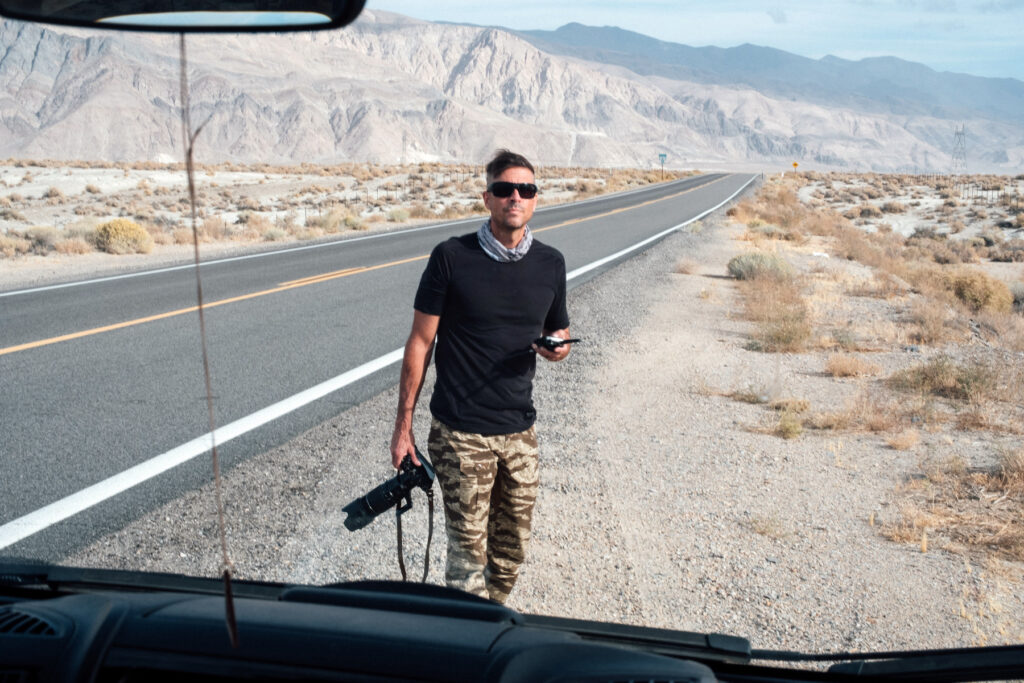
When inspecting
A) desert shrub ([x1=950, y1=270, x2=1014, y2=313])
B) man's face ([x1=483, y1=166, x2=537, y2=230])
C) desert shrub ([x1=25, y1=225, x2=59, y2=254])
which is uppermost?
man's face ([x1=483, y1=166, x2=537, y2=230])

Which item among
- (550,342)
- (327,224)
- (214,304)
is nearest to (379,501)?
(550,342)

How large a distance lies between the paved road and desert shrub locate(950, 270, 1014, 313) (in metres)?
6.07

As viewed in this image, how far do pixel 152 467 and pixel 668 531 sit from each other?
303 cm

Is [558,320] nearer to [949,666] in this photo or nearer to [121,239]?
[949,666]

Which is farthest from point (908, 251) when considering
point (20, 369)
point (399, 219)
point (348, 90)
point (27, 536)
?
point (348, 90)

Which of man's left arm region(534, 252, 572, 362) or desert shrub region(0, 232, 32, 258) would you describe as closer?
man's left arm region(534, 252, 572, 362)

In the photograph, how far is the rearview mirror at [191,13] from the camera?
154 cm

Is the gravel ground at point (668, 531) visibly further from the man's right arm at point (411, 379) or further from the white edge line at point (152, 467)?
the man's right arm at point (411, 379)

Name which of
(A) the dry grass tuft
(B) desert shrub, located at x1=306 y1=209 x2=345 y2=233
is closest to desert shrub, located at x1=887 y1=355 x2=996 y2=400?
(A) the dry grass tuft

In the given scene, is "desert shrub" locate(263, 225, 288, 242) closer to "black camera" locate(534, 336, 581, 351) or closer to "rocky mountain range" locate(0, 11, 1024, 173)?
"black camera" locate(534, 336, 581, 351)

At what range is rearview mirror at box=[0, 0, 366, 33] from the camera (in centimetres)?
154

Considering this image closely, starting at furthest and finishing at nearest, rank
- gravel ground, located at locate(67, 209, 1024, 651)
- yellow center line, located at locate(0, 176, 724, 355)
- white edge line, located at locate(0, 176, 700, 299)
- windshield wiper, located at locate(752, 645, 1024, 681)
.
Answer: white edge line, located at locate(0, 176, 700, 299) < yellow center line, located at locate(0, 176, 724, 355) < gravel ground, located at locate(67, 209, 1024, 651) < windshield wiper, located at locate(752, 645, 1024, 681)

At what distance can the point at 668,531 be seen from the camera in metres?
4.79

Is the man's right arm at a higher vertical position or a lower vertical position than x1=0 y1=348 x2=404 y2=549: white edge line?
higher
